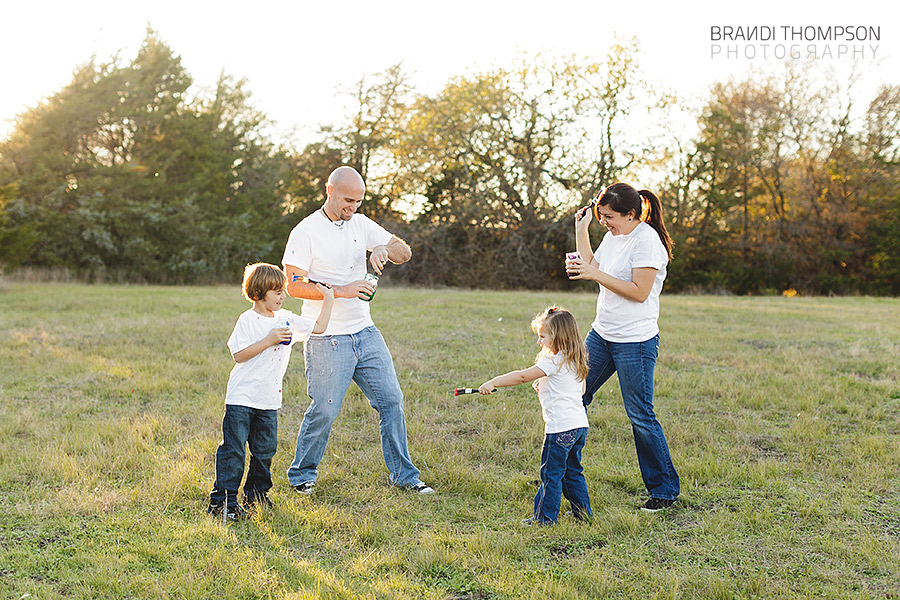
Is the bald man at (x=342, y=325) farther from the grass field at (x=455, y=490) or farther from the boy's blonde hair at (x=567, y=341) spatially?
the boy's blonde hair at (x=567, y=341)

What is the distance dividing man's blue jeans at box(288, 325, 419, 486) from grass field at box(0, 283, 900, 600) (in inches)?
8.9

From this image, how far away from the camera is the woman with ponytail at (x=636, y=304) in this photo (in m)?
4.86

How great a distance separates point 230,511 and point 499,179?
76.6ft

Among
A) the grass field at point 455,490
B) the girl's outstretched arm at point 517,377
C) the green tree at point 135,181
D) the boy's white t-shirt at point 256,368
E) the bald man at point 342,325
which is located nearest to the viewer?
the grass field at point 455,490

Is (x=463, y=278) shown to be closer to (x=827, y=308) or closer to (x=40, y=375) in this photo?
(x=827, y=308)

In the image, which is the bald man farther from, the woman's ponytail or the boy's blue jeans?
the woman's ponytail

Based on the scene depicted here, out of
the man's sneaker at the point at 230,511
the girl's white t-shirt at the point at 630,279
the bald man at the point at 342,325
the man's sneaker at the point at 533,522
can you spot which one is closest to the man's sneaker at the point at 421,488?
the bald man at the point at 342,325

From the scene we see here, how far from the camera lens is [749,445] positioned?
6559 mm

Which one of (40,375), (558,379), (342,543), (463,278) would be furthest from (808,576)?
(463,278)

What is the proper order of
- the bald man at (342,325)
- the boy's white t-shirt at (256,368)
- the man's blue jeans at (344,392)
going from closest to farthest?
1. the boy's white t-shirt at (256,368)
2. the bald man at (342,325)
3. the man's blue jeans at (344,392)

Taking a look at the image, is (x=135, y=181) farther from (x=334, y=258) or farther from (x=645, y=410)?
(x=645, y=410)

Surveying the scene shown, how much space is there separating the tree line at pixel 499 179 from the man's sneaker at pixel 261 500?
22673mm

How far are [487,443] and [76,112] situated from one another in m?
26.8

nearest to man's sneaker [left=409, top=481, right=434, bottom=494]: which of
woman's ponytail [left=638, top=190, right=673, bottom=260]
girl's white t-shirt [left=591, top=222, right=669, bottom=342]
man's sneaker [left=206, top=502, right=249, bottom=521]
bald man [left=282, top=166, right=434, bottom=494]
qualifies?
bald man [left=282, top=166, right=434, bottom=494]
